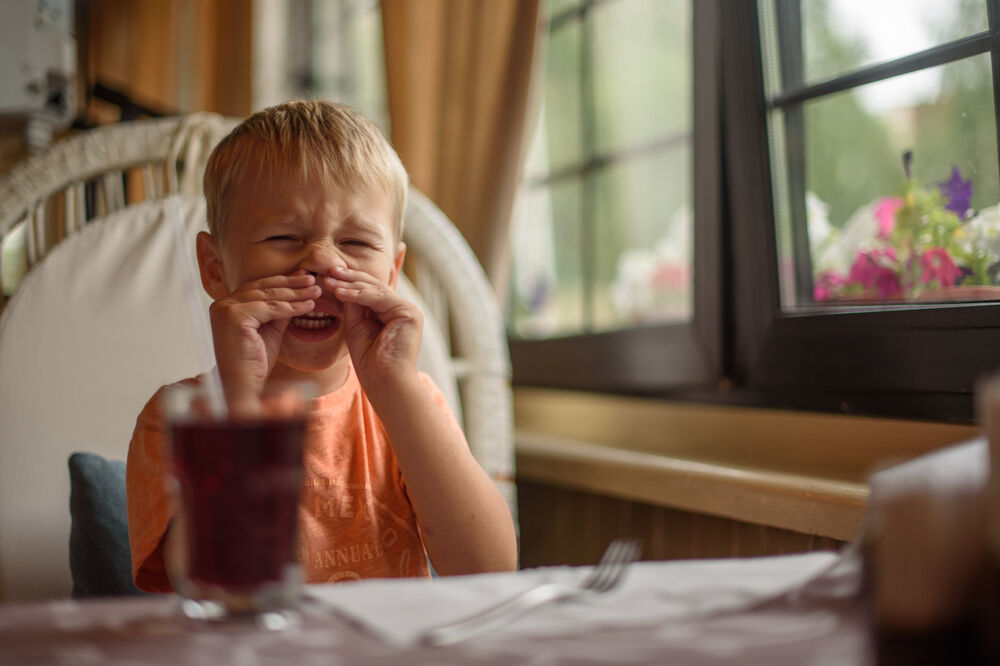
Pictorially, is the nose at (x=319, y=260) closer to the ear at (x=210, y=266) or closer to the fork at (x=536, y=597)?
the ear at (x=210, y=266)

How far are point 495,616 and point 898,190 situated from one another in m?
1.02

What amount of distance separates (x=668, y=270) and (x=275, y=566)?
1324 millimetres

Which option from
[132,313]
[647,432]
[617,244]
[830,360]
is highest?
[617,244]

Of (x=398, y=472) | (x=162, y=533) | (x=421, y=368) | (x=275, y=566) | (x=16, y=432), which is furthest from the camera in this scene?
(x=421, y=368)

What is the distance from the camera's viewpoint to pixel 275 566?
45 cm

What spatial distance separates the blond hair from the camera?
2.89 feet

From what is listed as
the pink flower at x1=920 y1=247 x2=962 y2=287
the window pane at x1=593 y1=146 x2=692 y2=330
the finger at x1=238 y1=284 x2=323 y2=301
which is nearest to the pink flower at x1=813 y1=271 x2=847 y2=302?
the pink flower at x1=920 y1=247 x2=962 y2=287

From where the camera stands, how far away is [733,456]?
140cm

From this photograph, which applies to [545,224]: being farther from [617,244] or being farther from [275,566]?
[275,566]

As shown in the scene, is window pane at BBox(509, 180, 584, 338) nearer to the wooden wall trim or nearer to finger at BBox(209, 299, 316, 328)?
the wooden wall trim

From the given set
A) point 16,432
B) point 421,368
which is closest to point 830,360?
point 421,368

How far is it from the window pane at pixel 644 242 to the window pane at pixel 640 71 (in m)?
0.07

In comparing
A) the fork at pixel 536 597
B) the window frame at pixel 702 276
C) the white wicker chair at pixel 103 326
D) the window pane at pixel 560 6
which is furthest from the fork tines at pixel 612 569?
the window pane at pixel 560 6

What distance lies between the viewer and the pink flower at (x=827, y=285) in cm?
129
